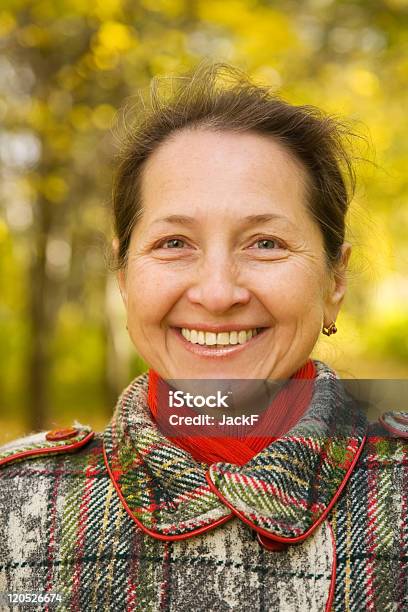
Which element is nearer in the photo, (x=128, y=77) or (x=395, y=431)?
(x=395, y=431)

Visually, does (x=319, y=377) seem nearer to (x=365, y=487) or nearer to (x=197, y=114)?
(x=365, y=487)

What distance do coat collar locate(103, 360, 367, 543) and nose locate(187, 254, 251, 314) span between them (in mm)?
345

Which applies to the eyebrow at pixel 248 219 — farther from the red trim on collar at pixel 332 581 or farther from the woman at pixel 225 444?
the red trim on collar at pixel 332 581

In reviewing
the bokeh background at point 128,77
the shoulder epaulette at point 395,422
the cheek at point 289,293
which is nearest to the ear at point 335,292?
the cheek at point 289,293

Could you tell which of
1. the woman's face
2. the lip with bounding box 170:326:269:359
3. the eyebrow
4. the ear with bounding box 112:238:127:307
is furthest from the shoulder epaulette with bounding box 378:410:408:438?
the ear with bounding box 112:238:127:307

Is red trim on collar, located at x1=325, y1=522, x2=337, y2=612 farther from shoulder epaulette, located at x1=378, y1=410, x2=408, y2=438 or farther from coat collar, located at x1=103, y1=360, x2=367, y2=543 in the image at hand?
shoulder epaulette, located at x1=378, y1=410, x2=408, y2=438

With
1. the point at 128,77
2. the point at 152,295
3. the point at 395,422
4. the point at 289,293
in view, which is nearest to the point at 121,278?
the point at 152,295

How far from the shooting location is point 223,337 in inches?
67.7

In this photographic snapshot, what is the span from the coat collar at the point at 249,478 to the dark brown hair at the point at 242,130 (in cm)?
51

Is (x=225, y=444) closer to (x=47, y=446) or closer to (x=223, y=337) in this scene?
(x=223, y=337)

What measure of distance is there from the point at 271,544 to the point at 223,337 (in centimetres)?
50

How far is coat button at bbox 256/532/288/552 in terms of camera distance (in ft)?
5.05

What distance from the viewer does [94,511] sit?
5.58 feet

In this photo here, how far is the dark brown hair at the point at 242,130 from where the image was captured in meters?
1.86
